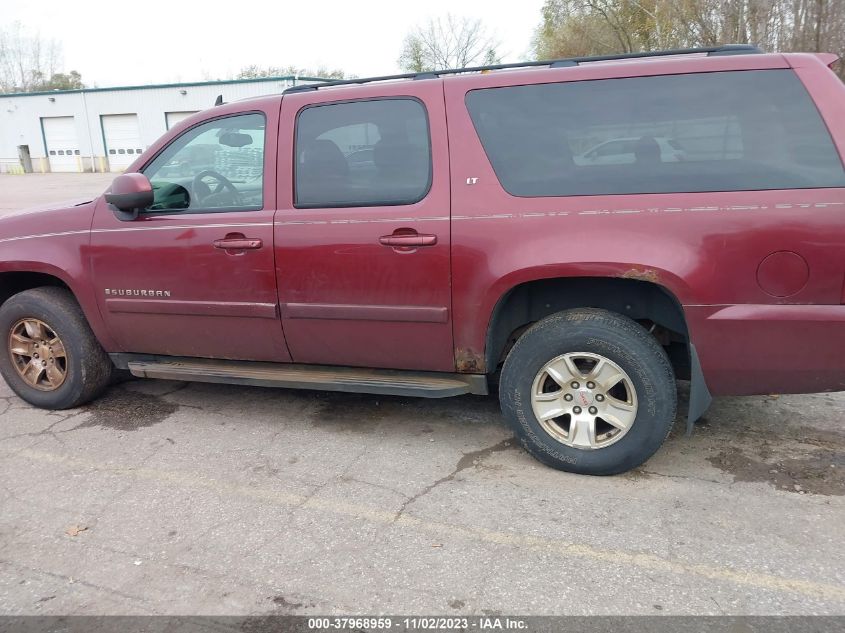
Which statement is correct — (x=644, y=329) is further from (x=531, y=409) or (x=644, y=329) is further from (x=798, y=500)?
(x=798, y=500)

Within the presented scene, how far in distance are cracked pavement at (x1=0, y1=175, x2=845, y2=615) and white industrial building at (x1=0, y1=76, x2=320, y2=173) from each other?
32.6m

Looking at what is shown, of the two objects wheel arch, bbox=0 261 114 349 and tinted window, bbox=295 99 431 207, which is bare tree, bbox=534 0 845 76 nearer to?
tinted window, bbox=295 99 431 207

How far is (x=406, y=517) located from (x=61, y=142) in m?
46.8

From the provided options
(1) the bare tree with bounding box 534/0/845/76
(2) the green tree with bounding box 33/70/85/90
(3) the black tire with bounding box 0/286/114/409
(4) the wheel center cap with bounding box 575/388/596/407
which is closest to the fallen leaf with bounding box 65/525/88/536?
(3) the black tire with bounding box 0/286/114/409

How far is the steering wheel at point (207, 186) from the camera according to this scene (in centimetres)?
375

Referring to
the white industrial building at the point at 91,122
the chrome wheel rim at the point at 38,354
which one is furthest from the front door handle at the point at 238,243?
the white industrial building at the point at 91,122

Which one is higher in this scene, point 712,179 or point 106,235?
point 712,179

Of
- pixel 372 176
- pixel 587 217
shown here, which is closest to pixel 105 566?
pixel 372 176

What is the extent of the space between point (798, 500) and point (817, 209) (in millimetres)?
1325

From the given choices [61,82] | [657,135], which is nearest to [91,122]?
[61,82]

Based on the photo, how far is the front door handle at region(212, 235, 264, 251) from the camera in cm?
355

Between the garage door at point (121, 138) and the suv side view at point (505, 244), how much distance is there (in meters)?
39.2

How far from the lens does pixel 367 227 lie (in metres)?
3.34

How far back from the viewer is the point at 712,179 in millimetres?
2854
